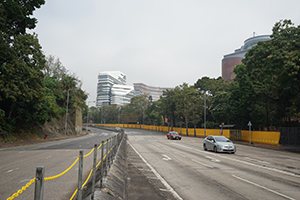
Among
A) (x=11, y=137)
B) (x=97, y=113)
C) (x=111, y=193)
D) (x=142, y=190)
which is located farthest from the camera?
(x=97, y=113)

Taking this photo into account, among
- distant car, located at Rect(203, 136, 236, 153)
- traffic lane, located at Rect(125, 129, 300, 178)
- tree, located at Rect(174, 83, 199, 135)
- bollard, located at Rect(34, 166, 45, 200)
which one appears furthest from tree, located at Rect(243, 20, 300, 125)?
tree, located at Rect(174, 83, 199, 135)

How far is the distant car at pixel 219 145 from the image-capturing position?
19773mm

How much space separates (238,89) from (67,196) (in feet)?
130

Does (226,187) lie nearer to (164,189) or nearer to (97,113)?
(164,189)

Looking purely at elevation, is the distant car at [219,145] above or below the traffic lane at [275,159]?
above

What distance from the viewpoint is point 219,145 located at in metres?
20.1

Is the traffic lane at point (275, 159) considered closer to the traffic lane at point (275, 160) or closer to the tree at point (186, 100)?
the traffic lane at point (275, 160)

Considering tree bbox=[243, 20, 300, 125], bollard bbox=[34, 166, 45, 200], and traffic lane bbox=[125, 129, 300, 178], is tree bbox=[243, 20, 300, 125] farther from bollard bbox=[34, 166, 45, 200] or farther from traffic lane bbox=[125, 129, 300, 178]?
bollard bbox=[34, 166, 45, 200]

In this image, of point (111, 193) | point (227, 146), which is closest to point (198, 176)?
point (111, 193)

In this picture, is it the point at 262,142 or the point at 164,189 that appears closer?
the point at 164,189

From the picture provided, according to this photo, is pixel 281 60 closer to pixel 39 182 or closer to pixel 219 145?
pixel 219 145

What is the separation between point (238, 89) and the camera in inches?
1641

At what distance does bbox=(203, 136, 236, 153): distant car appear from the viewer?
19773mm

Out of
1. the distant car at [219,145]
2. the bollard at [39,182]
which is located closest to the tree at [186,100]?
the distant car at [219,145]
